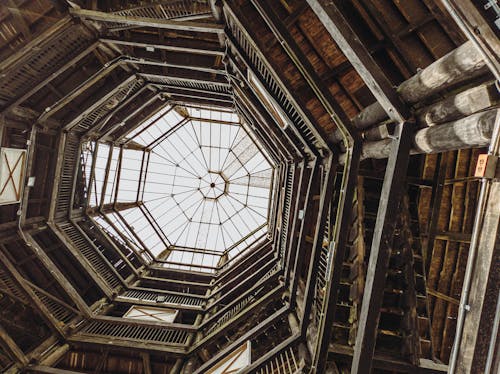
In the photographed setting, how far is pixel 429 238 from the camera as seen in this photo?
7.60 meters

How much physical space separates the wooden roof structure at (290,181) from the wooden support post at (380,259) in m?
0.02

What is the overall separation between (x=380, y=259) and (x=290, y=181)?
7558mm

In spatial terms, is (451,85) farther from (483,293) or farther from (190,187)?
(190,187)

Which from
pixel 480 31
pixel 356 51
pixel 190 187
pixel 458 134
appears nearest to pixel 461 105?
pixel 458 134

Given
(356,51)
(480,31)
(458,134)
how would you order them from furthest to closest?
(356,51) < (458,134) < (480,31)

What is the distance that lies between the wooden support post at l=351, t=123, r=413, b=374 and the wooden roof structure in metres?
0.02

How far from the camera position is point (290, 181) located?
11.3 metres

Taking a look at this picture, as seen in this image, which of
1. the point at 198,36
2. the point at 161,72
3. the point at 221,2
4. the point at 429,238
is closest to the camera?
the point at 221,2

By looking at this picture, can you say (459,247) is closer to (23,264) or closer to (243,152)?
(243,152)

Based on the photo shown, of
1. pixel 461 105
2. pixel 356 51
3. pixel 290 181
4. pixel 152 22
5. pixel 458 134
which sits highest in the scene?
pixel 152 22

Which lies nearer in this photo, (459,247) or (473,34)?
(473,34)

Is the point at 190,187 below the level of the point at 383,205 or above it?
below

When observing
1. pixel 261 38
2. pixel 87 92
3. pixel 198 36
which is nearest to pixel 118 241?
pixel 87 92

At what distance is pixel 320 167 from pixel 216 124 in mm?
10382
